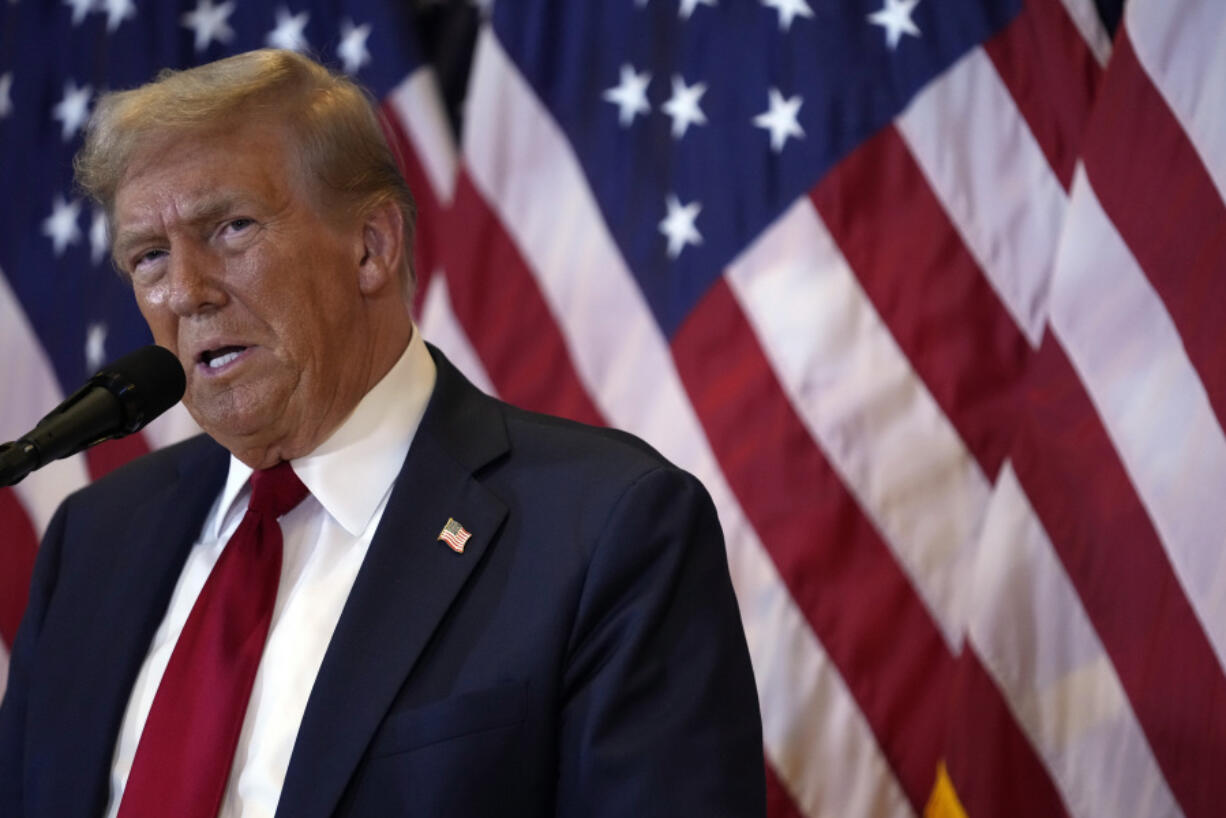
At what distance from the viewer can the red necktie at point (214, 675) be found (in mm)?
1472

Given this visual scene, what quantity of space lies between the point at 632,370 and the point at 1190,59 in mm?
1036

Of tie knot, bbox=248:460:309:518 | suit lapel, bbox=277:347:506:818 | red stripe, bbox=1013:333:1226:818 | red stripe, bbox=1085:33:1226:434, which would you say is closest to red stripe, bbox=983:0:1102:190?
red stripe, bbox=1085:33:1226:434

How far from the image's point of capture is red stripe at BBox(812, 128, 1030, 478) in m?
2.26

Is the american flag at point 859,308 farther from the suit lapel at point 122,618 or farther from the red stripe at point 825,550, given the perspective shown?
the suit lapel at point 122,618

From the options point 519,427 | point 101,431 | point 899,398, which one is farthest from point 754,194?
point 101,431

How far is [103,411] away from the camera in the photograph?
1104 mm

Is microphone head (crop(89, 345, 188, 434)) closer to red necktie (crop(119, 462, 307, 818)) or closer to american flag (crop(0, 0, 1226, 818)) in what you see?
red necktie (crop(119, 462, 307, 818))

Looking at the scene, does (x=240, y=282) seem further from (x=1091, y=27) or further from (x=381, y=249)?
(x=1091, y=27)

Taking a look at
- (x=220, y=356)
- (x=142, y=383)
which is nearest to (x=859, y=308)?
(x=220, y=356)

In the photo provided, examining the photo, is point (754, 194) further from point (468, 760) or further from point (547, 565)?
point (468, 760)

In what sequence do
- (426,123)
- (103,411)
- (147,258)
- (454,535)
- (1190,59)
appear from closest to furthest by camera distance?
(103,411)
(454,535)
(147,258)
(1190,59)
(426,123)

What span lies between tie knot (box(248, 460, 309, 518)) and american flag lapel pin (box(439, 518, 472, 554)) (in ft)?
0.64

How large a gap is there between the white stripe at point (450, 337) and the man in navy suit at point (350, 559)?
808mm

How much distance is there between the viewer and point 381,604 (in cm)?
147
